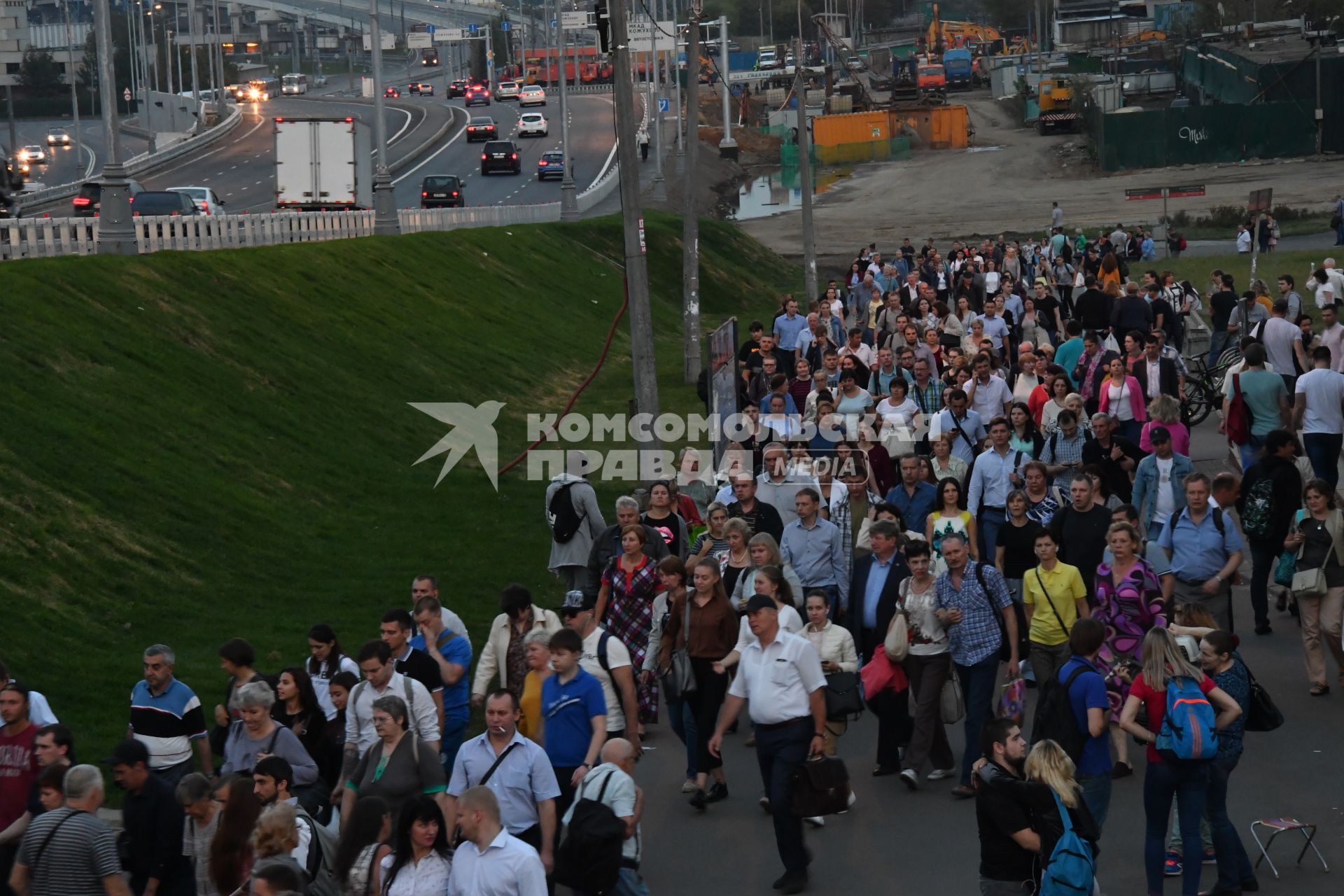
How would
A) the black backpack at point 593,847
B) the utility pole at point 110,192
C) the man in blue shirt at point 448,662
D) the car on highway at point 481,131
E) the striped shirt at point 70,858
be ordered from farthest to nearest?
the car on highway at point 481,131 < the utility pole at point 110,192 < the man in blue shirt at point 448,662 < the black backpack at point 593,847 < the striped shirt at point 70,858

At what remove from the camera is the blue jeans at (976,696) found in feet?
32.8

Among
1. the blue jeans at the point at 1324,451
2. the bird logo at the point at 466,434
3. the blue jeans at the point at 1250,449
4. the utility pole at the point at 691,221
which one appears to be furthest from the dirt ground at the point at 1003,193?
the blue jeans at the point at 1324,451

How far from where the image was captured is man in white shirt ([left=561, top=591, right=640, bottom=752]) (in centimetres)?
921

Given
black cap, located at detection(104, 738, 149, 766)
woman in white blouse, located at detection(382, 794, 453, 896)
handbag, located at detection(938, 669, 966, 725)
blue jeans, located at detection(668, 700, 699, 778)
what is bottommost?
blue jeans, located at detection(668, 700, 699, 778)

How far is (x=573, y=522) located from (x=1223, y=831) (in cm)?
555

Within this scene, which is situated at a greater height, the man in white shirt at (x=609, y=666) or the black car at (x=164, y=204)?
the black car at (x=164, y=204)

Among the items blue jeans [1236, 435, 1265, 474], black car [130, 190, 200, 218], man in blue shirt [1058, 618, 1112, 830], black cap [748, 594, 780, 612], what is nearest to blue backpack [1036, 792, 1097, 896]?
man in blue shirt [1058, 618, 1112, 830]

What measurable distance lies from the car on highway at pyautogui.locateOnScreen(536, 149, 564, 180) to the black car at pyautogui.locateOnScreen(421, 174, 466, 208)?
1265cm

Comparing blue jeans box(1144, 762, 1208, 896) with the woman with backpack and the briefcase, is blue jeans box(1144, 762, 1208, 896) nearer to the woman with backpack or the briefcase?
the woman with backpack

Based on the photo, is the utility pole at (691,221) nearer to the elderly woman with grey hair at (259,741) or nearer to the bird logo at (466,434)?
the bird logo at (466,434)

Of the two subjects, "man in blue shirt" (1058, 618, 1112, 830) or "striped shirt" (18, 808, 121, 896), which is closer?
"striped shirt" (18, 808, 121, 896)

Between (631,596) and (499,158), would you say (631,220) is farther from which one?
(499,158)

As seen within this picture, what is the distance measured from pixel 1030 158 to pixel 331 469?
247 ft

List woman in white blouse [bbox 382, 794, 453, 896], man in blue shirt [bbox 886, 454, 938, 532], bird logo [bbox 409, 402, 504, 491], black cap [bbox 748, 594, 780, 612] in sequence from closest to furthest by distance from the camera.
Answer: woman in white blouse [bbox 382, 794, 453, 896]
black cap [bbox 748, 594, 780, 612]
man in blue shirt [bbox 886, 454, 938, 532]
bird logo [bbox 409, 402, 504, 491]
